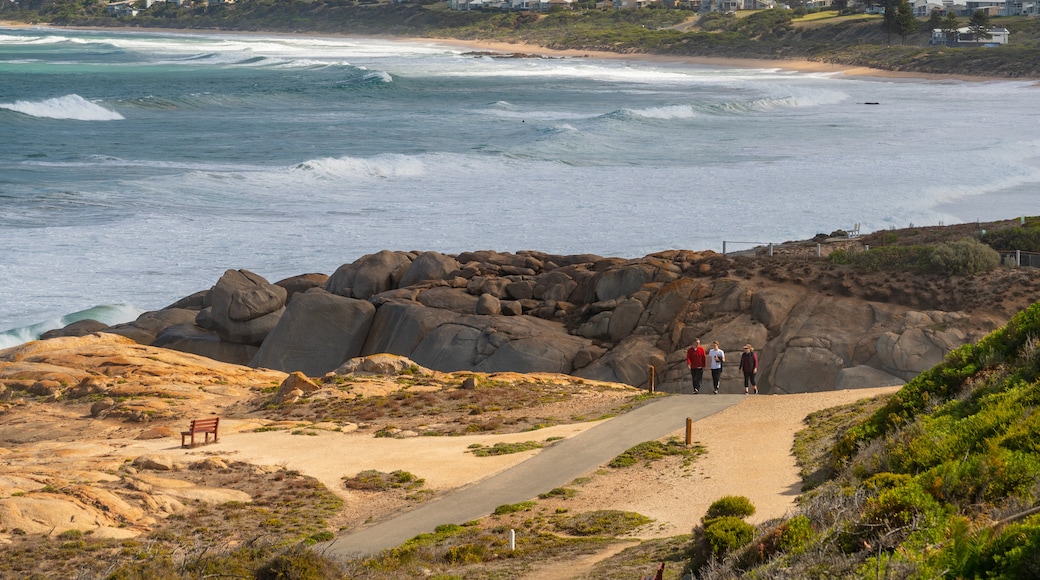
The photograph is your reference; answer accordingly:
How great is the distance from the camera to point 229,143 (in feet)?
192

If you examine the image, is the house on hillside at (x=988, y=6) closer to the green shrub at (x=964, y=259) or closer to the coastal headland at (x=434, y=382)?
the coastal headland at (x=434, y=382)

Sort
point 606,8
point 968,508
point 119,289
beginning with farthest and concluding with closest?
point 606,8
point 119,289
point 968,508

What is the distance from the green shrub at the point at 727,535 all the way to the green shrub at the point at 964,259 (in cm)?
1534

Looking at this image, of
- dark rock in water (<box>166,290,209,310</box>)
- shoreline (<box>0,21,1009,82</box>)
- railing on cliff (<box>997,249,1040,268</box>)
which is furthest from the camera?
shoreline (<box>0,21,1009,82</box>)

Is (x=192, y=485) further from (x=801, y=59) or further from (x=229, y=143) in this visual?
(x=801, y=59)

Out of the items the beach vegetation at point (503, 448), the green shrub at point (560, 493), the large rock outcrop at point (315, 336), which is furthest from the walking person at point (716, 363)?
the large rock outcrop at point (315, 336)

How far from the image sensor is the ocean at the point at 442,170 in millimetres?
36625

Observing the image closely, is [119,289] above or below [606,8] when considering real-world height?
below

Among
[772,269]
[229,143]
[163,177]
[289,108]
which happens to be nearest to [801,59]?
[289,108]

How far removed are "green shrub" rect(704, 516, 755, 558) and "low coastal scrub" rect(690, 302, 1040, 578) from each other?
0.04ft

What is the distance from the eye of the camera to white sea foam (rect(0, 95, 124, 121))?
229 ft

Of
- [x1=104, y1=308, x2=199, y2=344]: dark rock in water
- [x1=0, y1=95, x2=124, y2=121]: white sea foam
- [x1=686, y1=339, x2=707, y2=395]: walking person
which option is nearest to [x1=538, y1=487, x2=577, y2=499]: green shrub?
[x1=686, y1=339, x2=707, y2=395]: walking person

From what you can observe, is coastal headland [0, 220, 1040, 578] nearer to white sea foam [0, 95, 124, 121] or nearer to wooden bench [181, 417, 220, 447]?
wooden bench [181, 417, 220, 447]

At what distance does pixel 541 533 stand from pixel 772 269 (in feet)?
45.6
